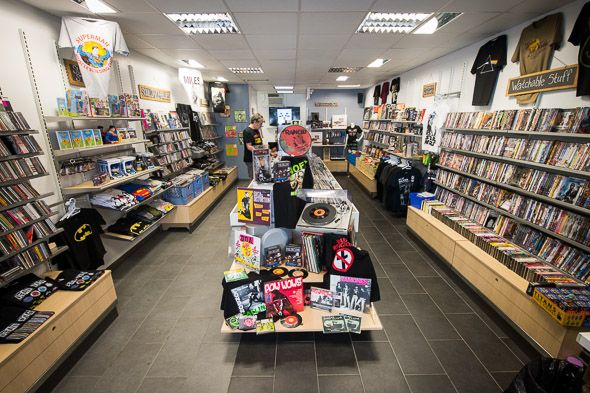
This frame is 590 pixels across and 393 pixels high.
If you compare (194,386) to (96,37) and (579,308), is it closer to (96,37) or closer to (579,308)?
(579,308)

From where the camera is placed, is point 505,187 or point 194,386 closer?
point 194,386

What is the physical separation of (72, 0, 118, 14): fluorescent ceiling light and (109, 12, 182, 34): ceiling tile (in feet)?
0.36

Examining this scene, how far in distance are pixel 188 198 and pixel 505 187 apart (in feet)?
17.1

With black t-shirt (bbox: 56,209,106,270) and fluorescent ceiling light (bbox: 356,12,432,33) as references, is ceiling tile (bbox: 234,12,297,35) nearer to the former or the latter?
fluorescent ceiling light (bbox: 356,12,432,33)

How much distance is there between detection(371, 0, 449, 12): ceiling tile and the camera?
261 cm

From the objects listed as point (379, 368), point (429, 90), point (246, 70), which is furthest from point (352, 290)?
point (246, 70)

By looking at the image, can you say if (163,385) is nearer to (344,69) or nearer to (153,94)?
(153,94)

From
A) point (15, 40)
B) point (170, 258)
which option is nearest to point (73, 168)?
point (15, 40)

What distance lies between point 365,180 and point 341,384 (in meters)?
6.33

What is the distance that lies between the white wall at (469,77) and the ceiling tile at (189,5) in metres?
2.74

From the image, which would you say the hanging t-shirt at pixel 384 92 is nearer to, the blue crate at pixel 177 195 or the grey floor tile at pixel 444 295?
the grey floor tile at pixel 444 295

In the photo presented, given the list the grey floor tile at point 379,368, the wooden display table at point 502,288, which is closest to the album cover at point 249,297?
the grey floor tile at point 379,368

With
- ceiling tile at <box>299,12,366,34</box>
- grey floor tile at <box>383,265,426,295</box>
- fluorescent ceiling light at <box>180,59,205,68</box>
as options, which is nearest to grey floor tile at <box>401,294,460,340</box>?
grey floor tile at <box>383,265,426,295</box>

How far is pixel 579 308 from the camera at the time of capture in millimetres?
2039
